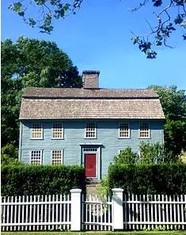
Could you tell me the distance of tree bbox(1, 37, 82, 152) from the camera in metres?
45.7

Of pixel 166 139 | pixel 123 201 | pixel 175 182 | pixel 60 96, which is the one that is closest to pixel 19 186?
pixel 123 201

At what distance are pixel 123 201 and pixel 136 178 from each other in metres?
2.31

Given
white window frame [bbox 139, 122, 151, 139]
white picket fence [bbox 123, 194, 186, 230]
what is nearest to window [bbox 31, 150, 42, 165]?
white window frame [bbox 139, 122, 151, 139]

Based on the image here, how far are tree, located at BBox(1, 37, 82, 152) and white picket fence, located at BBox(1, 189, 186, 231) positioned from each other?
100ft

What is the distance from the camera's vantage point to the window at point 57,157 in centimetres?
3634

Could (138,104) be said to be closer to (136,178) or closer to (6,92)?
(6,92)

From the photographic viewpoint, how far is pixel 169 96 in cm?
5603

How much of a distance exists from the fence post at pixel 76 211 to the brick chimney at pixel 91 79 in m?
27.8

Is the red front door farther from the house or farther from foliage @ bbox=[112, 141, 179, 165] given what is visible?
foliage @ bbox=[112, 141, 179, 165]

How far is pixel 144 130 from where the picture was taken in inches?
1471

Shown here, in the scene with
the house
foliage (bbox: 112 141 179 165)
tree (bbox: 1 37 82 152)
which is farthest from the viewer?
tree (bbox: 1 37 82 152)

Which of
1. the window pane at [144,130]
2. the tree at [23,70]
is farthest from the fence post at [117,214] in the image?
the tree at [23,70]

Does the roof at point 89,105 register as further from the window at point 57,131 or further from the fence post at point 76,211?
the fence post at point 76,211

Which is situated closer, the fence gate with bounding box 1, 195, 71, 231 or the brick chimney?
the fence gate with bounding box 1, 195, 71, 231
